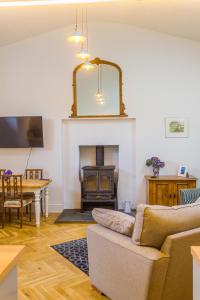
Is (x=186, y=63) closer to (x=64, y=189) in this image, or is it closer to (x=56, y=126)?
(x=56, y=126)

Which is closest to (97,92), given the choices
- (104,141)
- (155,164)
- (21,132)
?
(104,141)

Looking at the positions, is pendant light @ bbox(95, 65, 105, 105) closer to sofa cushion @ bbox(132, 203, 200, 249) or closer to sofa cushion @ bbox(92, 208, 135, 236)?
sofa cushion @ bbox(92, 208, 135, 236)

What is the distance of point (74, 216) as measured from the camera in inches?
208

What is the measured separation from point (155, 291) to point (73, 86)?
14.4ft

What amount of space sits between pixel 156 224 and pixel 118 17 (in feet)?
14.1

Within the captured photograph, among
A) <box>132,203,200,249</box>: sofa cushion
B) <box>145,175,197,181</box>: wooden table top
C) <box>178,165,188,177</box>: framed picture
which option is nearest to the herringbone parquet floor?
<box>132,203,200,249</box>: sofa cushion

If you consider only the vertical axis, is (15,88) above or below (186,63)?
below

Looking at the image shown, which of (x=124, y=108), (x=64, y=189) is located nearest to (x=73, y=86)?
(x=124, y=108)

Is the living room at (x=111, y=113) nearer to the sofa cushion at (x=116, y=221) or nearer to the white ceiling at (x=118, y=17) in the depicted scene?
the white ceiling at (x=118, y=17)

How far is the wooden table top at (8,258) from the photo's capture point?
1.32 metres

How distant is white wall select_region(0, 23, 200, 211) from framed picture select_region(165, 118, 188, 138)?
0.10 meters

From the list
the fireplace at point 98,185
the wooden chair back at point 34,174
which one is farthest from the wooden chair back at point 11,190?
the fireplace at point 98,185

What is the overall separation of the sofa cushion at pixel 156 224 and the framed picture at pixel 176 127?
11.9 ft

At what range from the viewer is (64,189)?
19.3 ft
